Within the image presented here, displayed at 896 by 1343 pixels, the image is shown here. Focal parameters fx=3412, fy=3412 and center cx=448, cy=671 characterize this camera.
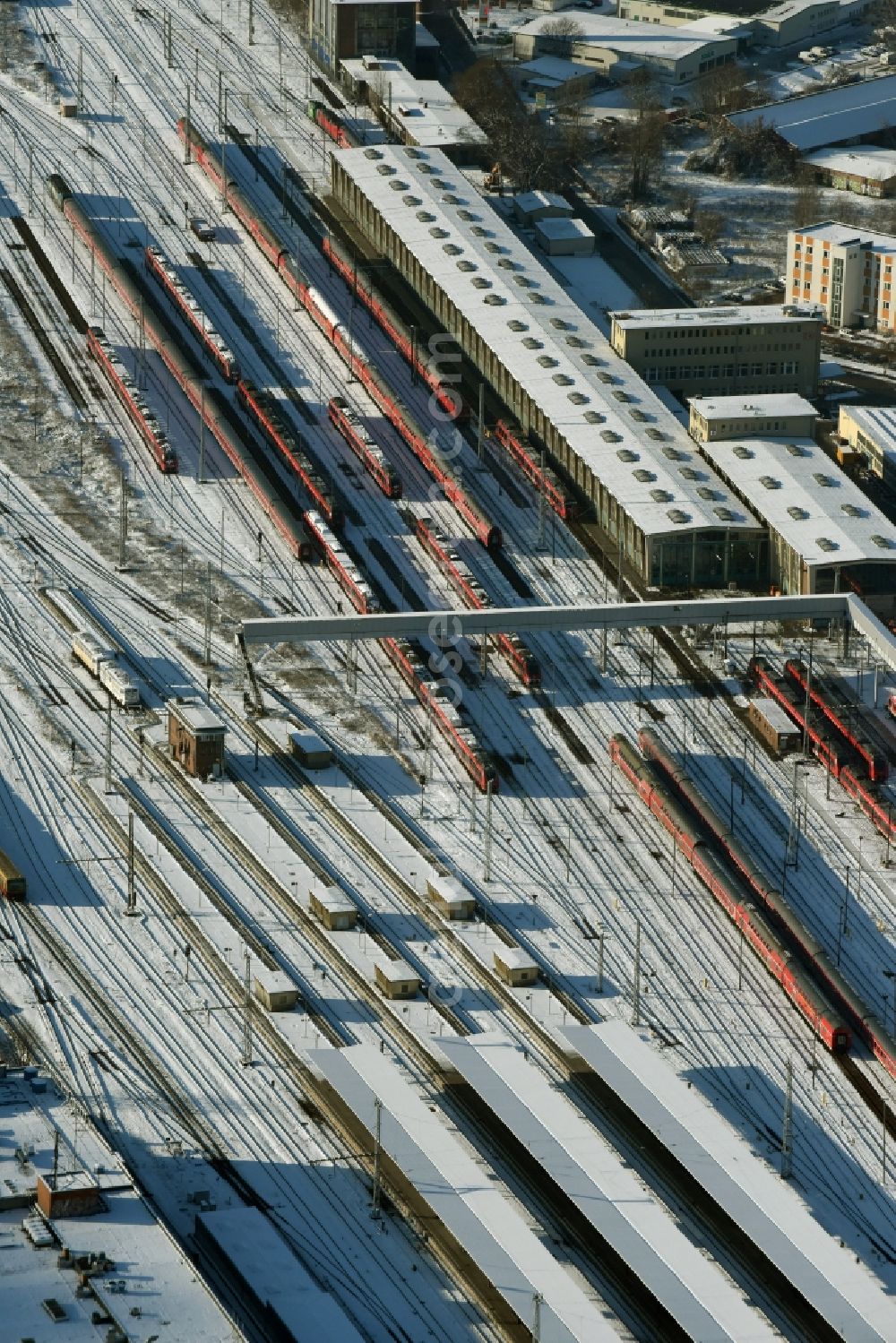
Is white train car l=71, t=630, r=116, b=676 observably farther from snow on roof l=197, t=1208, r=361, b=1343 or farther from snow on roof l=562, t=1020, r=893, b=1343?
snow on roof l=197, t=1208, r=361, b=1343

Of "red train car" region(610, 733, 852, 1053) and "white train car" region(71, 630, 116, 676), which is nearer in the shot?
"red train car" region(610, 733, 852, 1053)

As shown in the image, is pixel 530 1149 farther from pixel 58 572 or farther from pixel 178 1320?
pixel 58 572

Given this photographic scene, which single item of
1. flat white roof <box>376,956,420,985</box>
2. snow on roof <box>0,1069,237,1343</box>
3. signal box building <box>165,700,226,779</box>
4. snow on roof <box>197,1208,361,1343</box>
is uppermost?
signal box building <box>165,700,226,779</box>

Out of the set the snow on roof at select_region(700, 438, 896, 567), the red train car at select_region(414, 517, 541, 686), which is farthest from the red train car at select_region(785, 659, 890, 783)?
the red train car at select_region(414, 517, 541, 686)

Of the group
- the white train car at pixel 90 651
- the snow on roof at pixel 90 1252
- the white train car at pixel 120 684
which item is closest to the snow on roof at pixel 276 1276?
the snow on roof at pixel 90 1252

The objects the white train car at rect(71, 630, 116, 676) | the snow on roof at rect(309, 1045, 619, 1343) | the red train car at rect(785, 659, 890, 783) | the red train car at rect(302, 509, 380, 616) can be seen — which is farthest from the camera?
the red train car at rect(302, 509, 380, 616)

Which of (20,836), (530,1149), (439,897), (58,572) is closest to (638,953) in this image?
(439,897)
